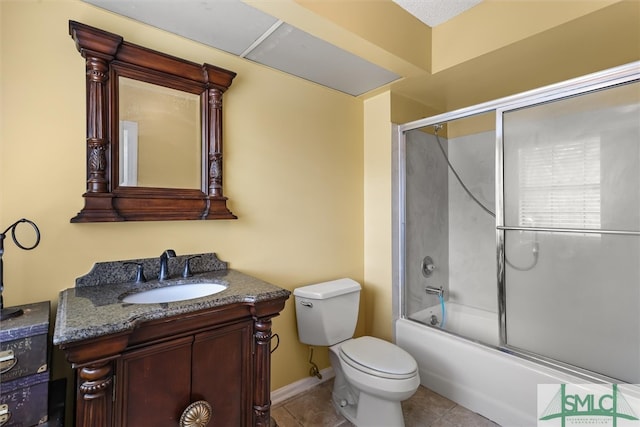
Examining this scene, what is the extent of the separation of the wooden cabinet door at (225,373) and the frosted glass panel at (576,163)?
184cm

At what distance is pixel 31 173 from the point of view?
3.98ft

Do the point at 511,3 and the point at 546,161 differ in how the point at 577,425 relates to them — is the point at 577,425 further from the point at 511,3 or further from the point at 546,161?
the point at 511,3

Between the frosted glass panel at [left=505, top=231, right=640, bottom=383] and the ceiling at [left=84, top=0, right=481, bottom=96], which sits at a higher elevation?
the ceiling at [left=84, top=0, right=481, bottom=96]

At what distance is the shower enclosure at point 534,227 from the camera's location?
1974mm

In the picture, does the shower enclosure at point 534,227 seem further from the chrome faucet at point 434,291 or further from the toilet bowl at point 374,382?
the toilet bowl at point 374,382

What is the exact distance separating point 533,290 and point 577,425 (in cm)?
104

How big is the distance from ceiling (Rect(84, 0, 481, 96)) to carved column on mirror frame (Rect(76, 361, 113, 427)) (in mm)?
1452

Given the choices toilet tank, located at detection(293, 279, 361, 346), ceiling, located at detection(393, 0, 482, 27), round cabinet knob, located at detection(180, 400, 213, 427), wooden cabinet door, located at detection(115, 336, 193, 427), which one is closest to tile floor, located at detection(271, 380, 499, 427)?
toilet tank, located at detection(293, 279, 361, 346)

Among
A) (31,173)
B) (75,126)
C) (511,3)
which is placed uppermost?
(511,3)

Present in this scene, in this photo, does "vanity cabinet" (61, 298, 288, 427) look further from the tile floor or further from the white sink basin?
the tile floor

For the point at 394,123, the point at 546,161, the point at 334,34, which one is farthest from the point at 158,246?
the point at 546,161

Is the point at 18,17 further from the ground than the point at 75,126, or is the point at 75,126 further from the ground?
the point at 18,17

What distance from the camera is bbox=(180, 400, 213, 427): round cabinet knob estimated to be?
3.55ft

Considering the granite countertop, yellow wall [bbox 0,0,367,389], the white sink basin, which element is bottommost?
the white sink basin
